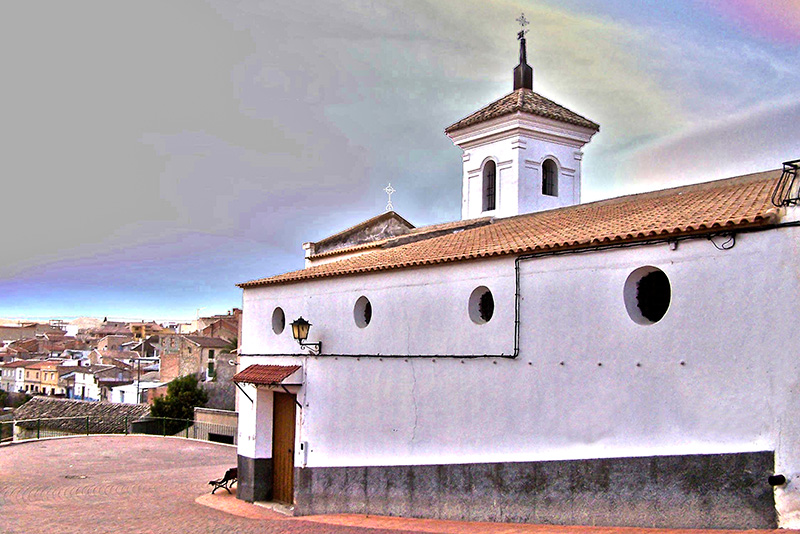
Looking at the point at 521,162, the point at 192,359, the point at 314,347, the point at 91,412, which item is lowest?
the point at 91,412

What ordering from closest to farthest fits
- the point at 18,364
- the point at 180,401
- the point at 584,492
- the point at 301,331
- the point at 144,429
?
the point at 584,492, the point at 301,331, the point at 144,429, the point at 180,401, the point at 18,364

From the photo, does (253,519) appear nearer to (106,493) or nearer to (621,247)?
(106,493)

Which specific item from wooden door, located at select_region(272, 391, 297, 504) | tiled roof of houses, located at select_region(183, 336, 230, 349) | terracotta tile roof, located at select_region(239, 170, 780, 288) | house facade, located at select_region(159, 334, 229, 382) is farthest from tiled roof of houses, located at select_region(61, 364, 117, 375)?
Result: terracotta tile roof, located at select_region(239, 170, 780, 288)

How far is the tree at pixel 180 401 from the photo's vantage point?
46.4 meters

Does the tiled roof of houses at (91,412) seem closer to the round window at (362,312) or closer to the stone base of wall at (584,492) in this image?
the round window at (362,312)

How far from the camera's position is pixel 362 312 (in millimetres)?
15156

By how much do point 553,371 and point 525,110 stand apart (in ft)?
37.2

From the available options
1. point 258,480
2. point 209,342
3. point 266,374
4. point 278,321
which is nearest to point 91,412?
point 209,342

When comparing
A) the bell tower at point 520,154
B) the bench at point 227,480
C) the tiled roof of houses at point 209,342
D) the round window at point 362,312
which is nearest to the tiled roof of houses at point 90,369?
the tiled roof of houses at point 209,342

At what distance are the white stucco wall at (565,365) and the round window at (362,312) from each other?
193mm

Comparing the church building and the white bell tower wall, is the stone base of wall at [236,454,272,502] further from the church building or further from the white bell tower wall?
the white bell tower wall

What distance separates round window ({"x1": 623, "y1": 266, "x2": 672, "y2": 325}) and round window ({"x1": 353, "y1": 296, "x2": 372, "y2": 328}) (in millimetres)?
5921

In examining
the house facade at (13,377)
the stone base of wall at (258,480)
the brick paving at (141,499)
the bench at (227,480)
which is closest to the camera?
the brick paving at (141,499)

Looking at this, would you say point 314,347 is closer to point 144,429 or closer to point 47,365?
point 144,429
